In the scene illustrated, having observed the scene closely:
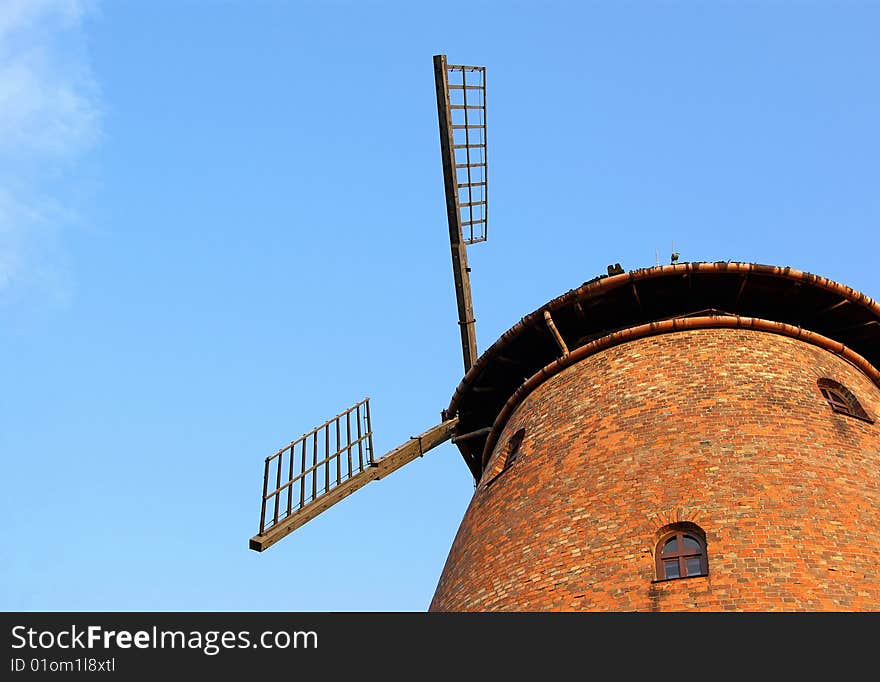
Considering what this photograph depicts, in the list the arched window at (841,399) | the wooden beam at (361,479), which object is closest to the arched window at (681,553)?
the arched window at (841,399)

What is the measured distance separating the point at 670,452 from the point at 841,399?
2.41 meters

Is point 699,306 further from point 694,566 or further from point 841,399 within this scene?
point 694,566

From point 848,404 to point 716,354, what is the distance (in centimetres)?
142

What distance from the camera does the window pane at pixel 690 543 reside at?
32.2 ft

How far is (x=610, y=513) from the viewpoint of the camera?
1051cm

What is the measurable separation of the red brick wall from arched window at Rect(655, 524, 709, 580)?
0.08 meters

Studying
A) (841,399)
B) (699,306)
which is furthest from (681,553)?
(699,306)

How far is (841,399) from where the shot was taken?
1212 cm

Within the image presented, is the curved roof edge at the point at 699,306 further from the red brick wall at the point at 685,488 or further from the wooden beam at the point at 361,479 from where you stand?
the wooden beam at the point at 361,479

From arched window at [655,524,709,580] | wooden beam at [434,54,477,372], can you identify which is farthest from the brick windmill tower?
wooden beam at [434,54,477,372]

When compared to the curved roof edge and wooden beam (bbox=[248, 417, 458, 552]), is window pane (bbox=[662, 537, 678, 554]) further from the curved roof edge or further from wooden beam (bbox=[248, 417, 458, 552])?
wooden beam (bbox=[248, 417, 458, 552])
